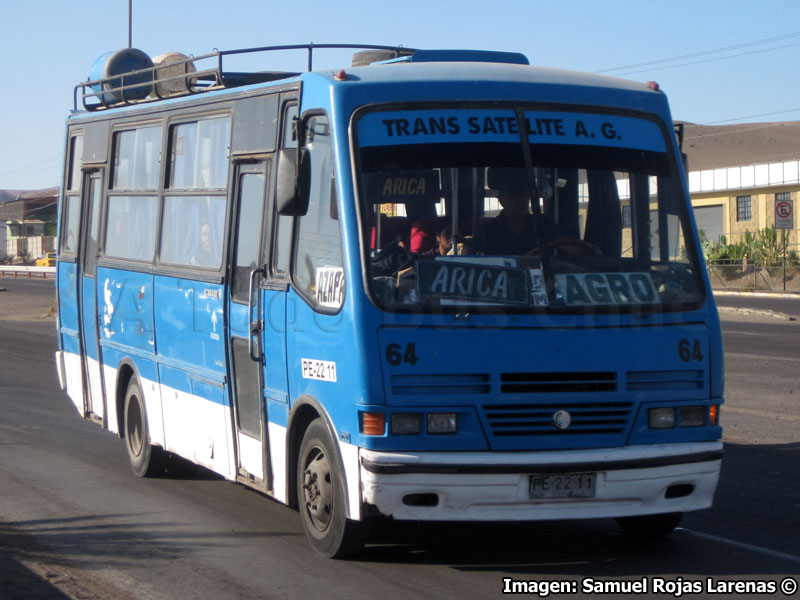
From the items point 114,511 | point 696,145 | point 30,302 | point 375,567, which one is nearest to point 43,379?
point 114,511

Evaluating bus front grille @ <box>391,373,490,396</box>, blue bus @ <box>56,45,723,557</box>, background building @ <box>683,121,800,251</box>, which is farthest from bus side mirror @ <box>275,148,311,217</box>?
background building @ <box>683,121,800,251</box>

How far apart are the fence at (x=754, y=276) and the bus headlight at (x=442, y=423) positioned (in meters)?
38.9

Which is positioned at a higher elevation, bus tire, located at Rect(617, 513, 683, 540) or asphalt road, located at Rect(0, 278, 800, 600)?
bus tire, located at Rect(617, 513, 683, 540)

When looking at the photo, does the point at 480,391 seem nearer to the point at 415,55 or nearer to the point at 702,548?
the point at 702,548

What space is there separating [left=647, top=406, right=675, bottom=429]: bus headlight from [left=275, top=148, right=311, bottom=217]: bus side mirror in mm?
2303

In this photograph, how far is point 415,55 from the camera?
7.41 m

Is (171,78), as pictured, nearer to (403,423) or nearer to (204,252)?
(204,252)

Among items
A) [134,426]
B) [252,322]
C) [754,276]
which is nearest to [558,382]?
[252,322]

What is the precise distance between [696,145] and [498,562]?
102978 millimetres

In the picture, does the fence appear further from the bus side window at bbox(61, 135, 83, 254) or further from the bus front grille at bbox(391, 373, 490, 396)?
the bus front grille at bbox(391, 373, 490, 396)

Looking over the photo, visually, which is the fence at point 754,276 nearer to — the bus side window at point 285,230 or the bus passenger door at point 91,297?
the bus passenger door at point 91,297

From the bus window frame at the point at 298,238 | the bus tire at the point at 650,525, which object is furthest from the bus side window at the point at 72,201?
the bus tire at the point at 650,525

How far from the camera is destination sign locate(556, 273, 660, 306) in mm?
6305

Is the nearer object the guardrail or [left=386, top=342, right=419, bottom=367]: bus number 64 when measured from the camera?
[left=386, top=342, right=419, bottom=367]: bus number 64
